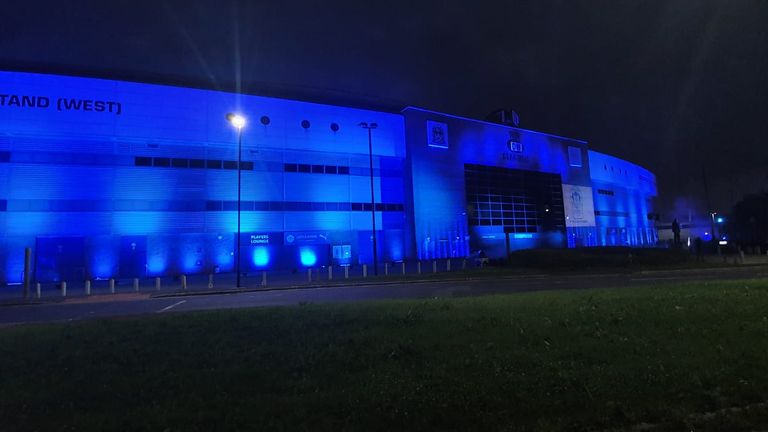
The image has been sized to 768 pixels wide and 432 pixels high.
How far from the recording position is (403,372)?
541cm

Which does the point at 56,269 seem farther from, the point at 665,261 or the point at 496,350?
the point at 665,261

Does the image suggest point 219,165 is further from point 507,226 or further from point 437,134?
point 507,226

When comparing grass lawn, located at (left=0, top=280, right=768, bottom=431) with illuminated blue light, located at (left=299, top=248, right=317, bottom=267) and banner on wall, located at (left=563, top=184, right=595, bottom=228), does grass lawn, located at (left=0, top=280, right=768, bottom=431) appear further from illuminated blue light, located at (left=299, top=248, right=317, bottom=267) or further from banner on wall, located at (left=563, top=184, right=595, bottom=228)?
banner on wall, located at (left=563, top=184, right=595, bottom=228)

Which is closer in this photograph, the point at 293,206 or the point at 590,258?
the point at 590,258

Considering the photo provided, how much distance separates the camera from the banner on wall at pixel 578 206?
6631 cm

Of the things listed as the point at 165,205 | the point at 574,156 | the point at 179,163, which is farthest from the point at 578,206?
the point at 165,205

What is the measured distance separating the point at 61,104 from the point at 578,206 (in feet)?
217

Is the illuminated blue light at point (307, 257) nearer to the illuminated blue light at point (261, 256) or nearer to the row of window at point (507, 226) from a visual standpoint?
the illuminated blue light at point (261, 256)

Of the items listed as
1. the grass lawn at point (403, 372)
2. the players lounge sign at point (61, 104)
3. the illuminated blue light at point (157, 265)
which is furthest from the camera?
the illuminated blue light at point (157, 265)

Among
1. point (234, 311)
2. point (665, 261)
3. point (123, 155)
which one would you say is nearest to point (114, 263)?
point (123, 155)

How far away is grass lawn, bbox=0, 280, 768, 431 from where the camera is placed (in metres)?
4.23

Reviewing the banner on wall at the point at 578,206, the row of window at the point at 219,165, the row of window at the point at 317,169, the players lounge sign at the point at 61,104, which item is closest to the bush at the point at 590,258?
the row of window at the point at 317,169

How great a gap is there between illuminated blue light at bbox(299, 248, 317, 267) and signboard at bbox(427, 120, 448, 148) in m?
19.0

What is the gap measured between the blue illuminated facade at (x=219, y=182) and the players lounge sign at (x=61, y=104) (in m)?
0.09
